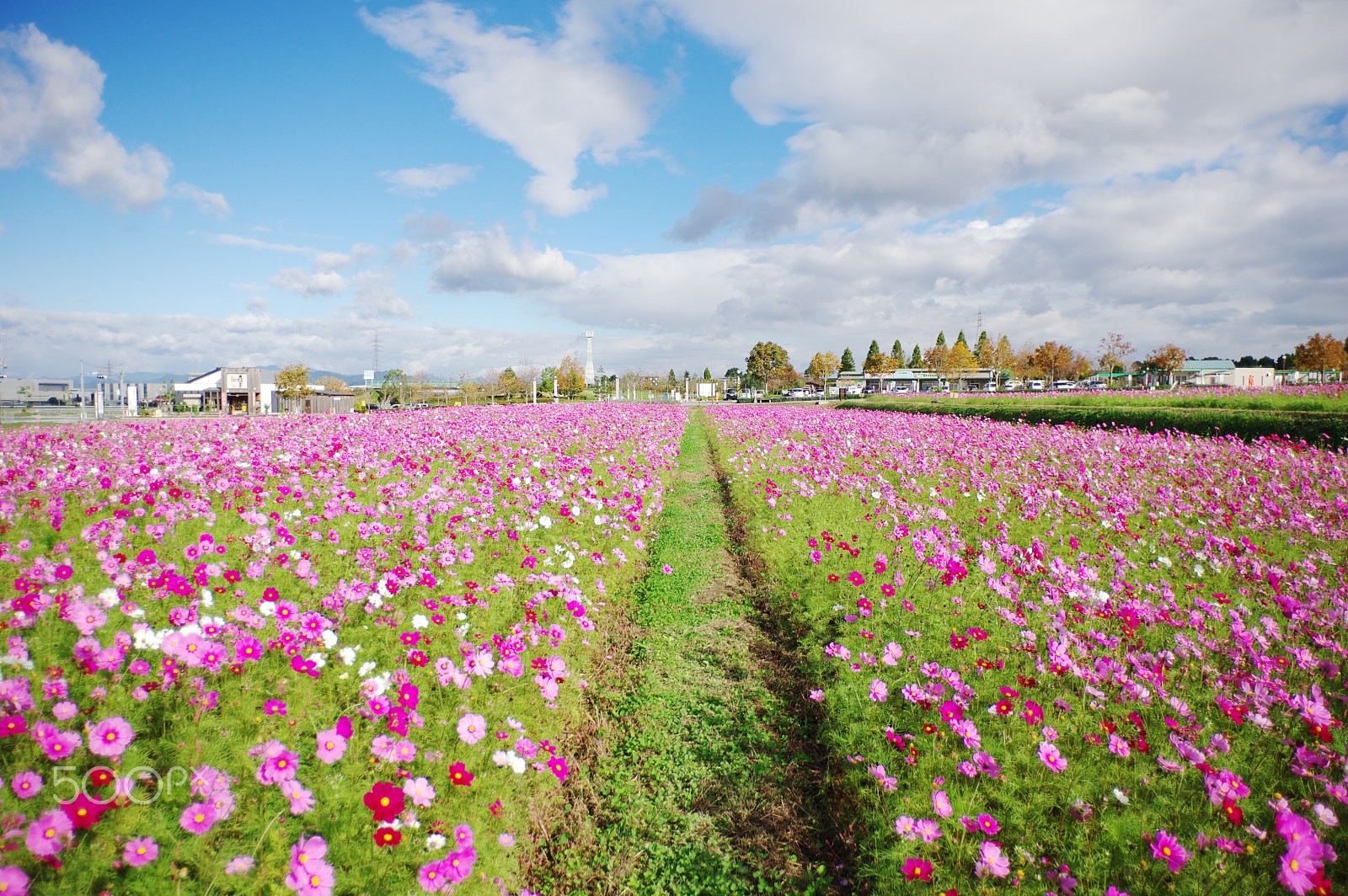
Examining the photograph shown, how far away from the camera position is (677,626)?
5773mm

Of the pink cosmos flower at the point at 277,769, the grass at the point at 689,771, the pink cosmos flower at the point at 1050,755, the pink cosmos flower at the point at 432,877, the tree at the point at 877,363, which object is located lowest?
the grass at the point at 689,771

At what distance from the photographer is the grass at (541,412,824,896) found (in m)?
3.01

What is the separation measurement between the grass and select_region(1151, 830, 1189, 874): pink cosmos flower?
5.20 ft

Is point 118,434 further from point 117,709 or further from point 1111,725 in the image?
point 1111,725

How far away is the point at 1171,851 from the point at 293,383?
236ft

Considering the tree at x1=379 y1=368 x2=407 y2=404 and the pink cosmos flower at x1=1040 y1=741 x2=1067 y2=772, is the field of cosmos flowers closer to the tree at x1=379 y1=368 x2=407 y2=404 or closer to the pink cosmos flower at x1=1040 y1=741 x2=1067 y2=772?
the pink cosmos flower at x1=1040 y1=741 x2=1067 y2=772

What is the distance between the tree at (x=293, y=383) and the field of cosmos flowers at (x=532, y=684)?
58.5m

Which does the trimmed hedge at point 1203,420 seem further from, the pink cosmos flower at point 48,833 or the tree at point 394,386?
the tree at point 394,386

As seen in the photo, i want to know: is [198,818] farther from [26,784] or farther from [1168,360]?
[1168,360]

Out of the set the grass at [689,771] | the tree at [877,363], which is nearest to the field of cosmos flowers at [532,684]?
the grass at [689,771]

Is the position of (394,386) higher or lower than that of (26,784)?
higher

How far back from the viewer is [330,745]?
8.23 ft

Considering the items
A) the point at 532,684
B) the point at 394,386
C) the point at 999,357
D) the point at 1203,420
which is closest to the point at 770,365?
the point at 999,357

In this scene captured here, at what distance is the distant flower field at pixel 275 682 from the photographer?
2213 mm
